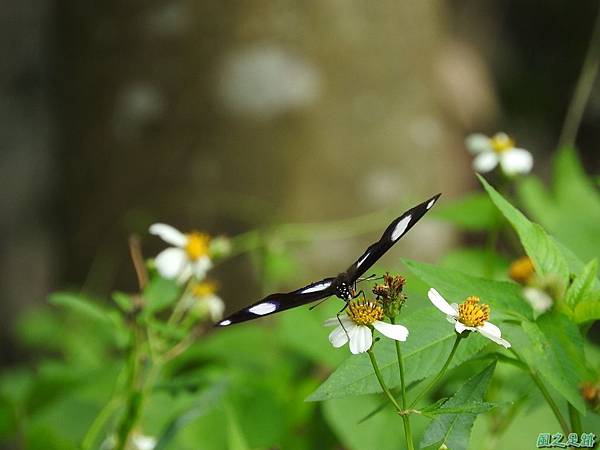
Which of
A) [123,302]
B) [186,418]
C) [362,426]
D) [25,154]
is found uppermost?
[25,154]

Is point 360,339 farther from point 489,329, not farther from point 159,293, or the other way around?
point 159,293

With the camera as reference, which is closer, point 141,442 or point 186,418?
→ point 186,418

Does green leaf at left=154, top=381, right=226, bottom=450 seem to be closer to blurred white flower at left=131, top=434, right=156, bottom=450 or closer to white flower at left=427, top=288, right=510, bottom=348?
blurred white flower at left=131, top=434, right=156, bottom=450

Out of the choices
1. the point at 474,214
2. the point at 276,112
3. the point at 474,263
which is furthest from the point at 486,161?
the point at 276,112

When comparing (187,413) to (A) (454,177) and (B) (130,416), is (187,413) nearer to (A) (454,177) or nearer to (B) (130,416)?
(B) (130,416)

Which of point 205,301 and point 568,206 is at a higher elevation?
point 205,301

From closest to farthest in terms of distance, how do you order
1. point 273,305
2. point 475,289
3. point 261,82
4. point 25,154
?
point 273,305 < point 475,289 < point 261,82 < point 25,154
